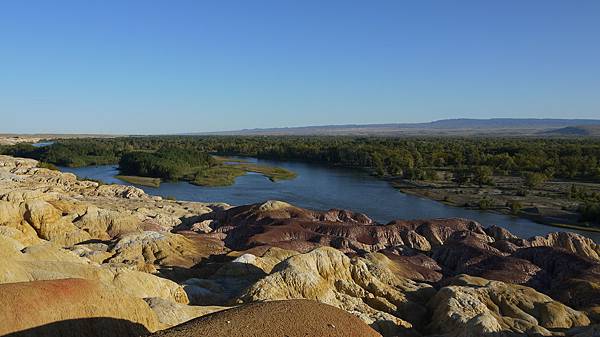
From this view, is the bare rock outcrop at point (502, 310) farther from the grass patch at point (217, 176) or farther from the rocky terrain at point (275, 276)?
the grass patch at point (217, 176)

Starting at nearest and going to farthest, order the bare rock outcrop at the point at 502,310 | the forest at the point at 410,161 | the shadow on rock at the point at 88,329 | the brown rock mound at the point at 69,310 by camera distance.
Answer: the brown rock mound at the point at 69,310 → the shadow on rock at the point at 88,329 → the bare rock outcrop at the point at 502,310 → the forest at the point at 410,161

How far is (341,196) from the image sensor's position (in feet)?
244

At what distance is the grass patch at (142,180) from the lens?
288 ft

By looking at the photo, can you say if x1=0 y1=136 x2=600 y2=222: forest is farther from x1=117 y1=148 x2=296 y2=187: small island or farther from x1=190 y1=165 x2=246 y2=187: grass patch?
x1=190 y1=165 x2=246 y2=187: grass patch

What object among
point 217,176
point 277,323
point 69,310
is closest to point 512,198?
point 217,176

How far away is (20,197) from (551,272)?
35392mm

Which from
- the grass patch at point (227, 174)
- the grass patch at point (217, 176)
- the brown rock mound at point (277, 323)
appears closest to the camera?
the brown rock mound at point (277, 323)

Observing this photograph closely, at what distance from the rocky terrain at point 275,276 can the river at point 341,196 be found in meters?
18.4

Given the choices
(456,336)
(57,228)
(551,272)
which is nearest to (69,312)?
(456,336)

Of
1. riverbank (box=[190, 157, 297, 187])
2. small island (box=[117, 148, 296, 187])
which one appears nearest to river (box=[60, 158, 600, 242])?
riverbank (box=[190, 157, 297, 187])

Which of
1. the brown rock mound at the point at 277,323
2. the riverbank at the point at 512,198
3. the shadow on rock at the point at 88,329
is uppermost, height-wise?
the brown rock mound at the point at 277,323

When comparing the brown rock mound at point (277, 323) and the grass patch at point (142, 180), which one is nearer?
the brown rock mound at point (277, 323)

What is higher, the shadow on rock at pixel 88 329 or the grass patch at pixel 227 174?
the shadow on rock at pixel 88 329

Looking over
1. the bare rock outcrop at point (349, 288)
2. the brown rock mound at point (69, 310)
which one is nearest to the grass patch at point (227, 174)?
the bare rock outcrop at point (349, 288)
